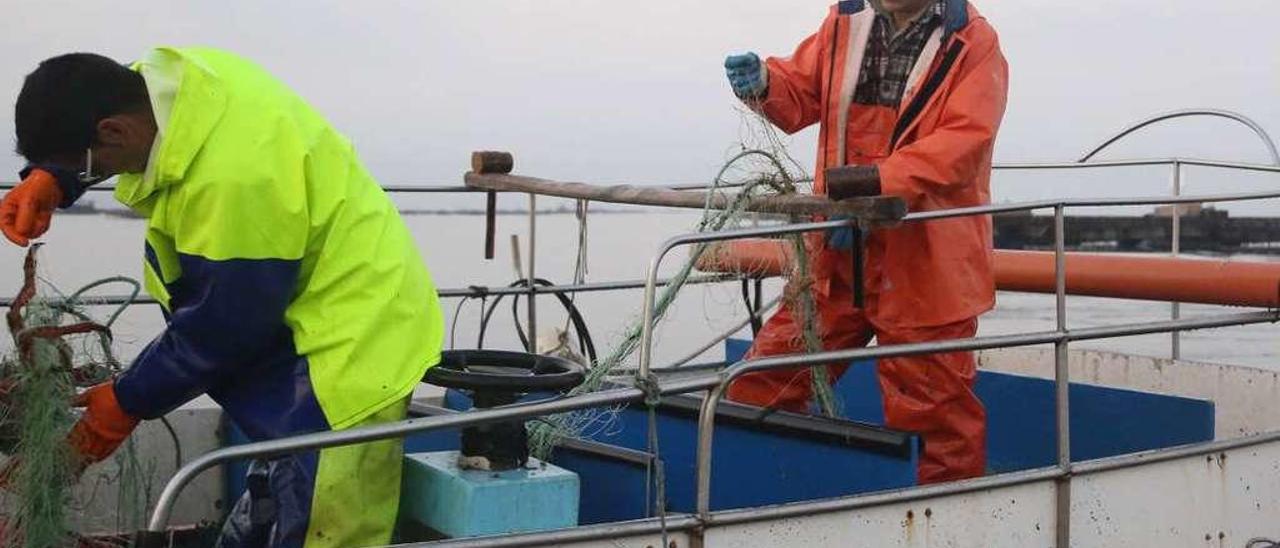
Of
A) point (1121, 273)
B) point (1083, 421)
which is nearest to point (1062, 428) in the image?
point (1083, 421)

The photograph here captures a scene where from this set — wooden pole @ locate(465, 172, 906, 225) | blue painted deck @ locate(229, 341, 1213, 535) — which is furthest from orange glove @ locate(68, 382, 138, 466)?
wooden pole @ locate(465, 172, 906, 225)

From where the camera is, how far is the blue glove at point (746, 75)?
4.94m

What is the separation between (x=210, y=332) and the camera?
10.5 ft

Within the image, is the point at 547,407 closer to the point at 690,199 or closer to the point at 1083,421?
the point at 690,199

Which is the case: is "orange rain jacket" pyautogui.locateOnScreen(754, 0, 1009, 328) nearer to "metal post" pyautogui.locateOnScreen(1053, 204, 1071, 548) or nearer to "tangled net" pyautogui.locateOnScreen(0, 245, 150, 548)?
"metal post" pyautogui.locateOnScreen(1053, 204, 1071, 548)

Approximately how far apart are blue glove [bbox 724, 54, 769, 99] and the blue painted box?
5.62ft

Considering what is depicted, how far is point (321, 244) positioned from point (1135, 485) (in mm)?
2445

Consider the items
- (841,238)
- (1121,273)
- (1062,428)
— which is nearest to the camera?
(1062,428)

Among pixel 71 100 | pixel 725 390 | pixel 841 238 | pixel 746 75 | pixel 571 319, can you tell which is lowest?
pixel 725 390

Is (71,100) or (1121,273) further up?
(71,100)

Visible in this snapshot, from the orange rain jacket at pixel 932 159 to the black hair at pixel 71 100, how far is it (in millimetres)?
2125

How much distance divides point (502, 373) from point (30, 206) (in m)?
1.15

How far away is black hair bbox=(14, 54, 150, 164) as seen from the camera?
3.12 m

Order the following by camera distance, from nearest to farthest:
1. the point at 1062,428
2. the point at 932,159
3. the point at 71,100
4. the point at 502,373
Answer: the point at 71,100 → the point at 502,373 → the point at 1062,428 → the point at 932,159
